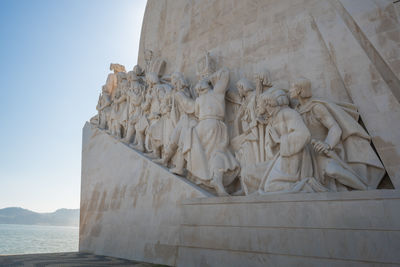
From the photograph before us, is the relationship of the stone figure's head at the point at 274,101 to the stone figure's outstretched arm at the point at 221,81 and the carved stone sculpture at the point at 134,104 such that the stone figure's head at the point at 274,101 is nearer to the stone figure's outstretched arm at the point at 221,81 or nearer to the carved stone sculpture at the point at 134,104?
the stone figure's outstretched arm at the point at 221,81

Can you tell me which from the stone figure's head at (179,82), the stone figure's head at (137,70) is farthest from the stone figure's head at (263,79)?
the stone figure's head at (137,70)

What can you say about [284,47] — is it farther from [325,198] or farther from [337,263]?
[337,263]

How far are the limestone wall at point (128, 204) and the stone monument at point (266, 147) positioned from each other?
0.03 metres

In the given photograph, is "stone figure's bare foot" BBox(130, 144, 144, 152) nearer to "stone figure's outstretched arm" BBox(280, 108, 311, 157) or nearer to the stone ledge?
the stone ledge

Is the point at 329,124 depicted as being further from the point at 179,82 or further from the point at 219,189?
the point at 179,82

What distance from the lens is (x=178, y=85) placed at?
6.79 metres

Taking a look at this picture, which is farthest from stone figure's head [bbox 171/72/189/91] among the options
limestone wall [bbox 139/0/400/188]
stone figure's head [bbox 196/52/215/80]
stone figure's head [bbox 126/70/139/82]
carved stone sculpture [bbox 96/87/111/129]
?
carved stone sculpture [bbox 96/87/111/129]

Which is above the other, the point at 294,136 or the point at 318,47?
the point at 318,47

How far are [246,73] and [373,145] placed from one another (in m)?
2.62

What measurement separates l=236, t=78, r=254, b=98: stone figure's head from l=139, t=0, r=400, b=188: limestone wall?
411 mm

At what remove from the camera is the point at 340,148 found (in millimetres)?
4395

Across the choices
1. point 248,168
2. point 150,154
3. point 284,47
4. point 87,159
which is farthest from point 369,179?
point 87,159

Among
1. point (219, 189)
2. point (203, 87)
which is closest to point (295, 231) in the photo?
point (219, 189)

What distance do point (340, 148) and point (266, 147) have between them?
105 centimetres
